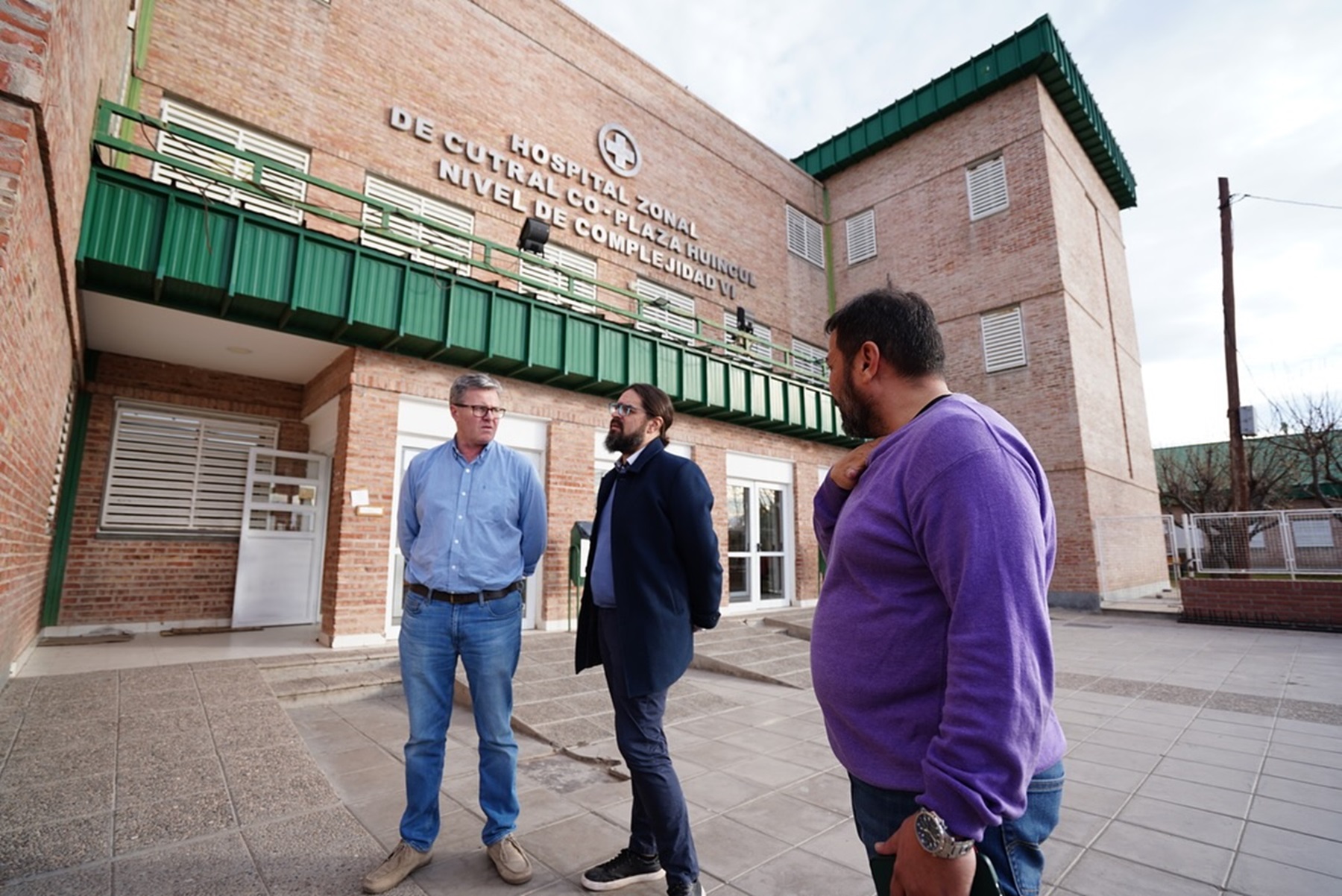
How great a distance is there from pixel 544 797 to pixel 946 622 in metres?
3.23

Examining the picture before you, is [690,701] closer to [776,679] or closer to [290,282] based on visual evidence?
[776,679]

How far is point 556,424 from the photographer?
952 cm

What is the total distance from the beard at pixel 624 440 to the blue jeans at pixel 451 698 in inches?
37.3

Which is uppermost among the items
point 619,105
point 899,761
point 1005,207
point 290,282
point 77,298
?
point 619,105

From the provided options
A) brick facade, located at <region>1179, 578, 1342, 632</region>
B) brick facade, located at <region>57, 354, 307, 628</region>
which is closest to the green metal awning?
brick facade, located at <region>57, 354, 307, 628</region>

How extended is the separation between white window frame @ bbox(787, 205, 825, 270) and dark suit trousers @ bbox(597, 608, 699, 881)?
17503mm

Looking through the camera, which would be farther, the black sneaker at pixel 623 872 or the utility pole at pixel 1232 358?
the utility pole at pixel 1232 358

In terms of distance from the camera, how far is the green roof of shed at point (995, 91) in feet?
51.4

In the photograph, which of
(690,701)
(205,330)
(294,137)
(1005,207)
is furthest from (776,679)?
(1005,207)

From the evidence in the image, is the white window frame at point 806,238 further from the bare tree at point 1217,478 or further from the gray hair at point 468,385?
the gray hair at point 468,385

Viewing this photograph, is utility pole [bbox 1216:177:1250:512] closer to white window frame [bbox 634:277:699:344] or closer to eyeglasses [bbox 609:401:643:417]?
white window frame [bbox 634:277:699:344]

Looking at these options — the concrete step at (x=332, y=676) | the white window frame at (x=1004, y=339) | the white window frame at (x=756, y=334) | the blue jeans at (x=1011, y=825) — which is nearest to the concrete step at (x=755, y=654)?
the concrete step at (x=332, y=676)

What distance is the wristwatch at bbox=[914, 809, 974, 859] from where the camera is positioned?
0.99 meters

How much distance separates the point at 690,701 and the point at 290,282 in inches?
247
